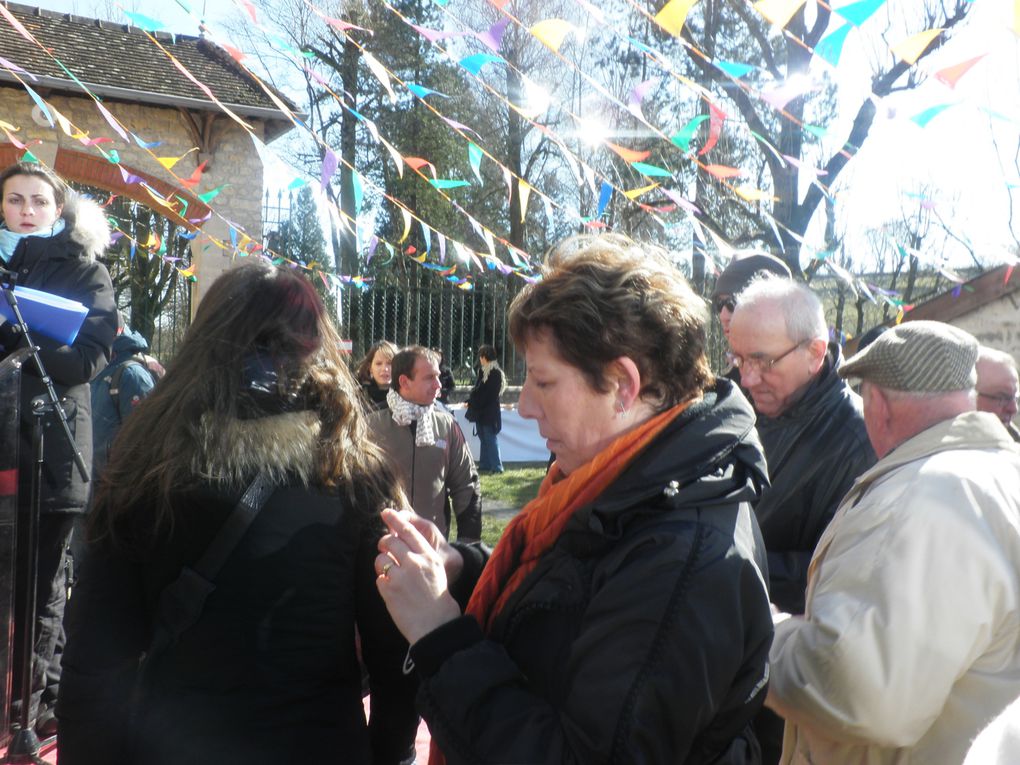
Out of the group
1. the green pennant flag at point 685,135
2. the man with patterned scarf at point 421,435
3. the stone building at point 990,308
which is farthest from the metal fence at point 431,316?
the green pennant flag at point 685,135

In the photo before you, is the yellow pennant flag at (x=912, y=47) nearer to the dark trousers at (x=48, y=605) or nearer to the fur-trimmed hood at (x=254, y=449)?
the fur-trimmed hood at (x=254, y=449)

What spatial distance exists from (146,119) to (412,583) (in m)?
13.7

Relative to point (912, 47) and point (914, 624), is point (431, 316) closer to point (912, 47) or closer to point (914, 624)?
point (912, 47)

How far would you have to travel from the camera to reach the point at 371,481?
1.82 m

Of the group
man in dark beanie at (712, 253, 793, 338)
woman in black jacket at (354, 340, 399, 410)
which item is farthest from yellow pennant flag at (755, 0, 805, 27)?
woman in black jacket at (354, 340, 399, 410)

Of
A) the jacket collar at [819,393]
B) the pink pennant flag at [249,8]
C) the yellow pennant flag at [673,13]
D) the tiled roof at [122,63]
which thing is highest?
the tiled roof at [122,63]

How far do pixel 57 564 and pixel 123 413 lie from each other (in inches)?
53.8

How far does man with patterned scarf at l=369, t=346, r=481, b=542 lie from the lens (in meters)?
5.07

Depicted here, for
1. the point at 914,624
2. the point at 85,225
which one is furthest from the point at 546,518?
the point at 85,225

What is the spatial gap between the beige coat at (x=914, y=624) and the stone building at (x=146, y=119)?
11.3 m

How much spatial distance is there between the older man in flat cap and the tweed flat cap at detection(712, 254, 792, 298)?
6.38 ft

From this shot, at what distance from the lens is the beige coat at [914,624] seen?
1.74 m

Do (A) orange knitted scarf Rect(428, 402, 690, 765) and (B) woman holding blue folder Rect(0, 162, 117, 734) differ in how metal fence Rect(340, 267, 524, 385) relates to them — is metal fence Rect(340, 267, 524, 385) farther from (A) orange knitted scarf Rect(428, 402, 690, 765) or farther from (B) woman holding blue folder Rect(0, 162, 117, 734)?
(A) orange knitted scarf Rect(428, 402, 690, 765)

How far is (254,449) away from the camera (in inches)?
67.1
